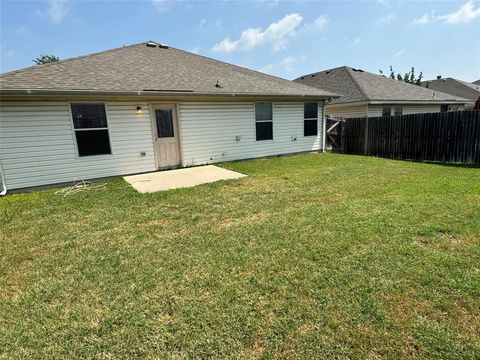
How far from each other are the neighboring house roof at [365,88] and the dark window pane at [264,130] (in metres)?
6.31

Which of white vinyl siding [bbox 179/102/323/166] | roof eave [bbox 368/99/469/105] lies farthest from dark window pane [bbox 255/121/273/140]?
roof eave [bbox 368/99/469/105]

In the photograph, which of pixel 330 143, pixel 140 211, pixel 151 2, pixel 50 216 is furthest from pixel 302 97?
pixel 50 216

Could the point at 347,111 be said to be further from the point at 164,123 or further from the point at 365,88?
the point at 164,123

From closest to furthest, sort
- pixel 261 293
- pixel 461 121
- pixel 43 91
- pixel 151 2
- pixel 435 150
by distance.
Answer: pixel 261 293, pixel 43 91, pixel 461 121, pixel 435 150, pixel 151 2

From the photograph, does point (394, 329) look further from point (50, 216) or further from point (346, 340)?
point (50, 216)

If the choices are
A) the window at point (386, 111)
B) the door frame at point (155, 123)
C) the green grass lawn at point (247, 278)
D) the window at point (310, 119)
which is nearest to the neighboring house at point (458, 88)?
the window at point (386, 111)

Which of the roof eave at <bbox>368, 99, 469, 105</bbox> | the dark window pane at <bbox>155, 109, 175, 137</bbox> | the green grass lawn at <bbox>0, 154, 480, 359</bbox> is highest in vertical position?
the roof eave at <bbox>368, 99, 469, 105</bbox>

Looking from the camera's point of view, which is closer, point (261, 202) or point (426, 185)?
point (261, 202)

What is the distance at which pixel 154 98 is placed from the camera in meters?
8.50

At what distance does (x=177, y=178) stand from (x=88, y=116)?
3068mm

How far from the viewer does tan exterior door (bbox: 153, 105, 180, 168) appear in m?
8.95

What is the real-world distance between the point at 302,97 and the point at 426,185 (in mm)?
6337

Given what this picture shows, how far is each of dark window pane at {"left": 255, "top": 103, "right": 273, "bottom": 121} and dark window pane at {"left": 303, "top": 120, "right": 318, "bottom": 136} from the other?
197cm

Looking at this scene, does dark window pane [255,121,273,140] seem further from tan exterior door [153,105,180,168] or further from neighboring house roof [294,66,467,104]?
neighboring house roof [294,66,467,104]
